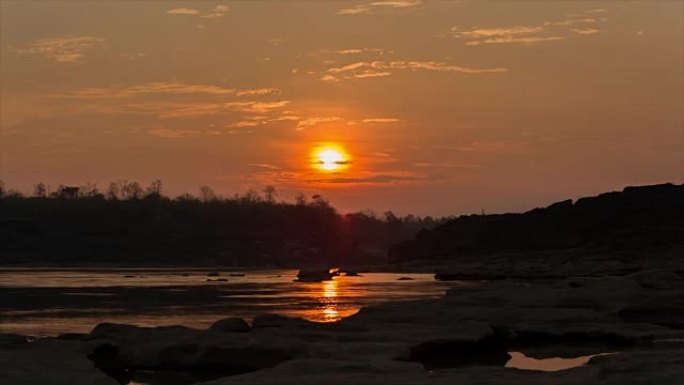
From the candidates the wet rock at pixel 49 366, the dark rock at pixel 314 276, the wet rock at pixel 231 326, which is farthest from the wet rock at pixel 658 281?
the dark rock at pixel 314 276

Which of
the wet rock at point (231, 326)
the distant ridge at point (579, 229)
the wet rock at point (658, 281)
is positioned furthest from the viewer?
the distant ridge at point (579, 229)

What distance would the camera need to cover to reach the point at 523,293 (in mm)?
42156

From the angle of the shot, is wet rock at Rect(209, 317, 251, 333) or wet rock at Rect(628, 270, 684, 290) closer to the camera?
wet rock at Rect(209, 317, 251, 333)

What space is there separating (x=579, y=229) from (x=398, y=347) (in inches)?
4577

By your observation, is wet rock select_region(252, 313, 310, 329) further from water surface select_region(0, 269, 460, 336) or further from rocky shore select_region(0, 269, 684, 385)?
water surface select_region(0, 269, 460, 336)

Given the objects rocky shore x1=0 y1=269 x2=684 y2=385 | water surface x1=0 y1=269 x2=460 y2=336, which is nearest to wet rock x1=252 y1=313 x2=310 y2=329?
rocky shore x1=0 y1=269 x2=684 y2=385

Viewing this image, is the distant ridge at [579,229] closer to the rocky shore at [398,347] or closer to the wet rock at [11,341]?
the rocky shore at [398,347]

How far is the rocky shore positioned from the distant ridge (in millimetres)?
81622

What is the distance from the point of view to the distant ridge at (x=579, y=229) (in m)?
119

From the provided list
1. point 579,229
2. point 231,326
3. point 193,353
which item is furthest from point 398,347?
point 579,229

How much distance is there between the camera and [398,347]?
24859 millimetres

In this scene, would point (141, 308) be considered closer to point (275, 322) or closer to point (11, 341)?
point (275, 322)

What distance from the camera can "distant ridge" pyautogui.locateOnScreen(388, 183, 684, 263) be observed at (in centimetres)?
11894

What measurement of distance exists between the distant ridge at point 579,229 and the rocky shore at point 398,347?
81622 mm
